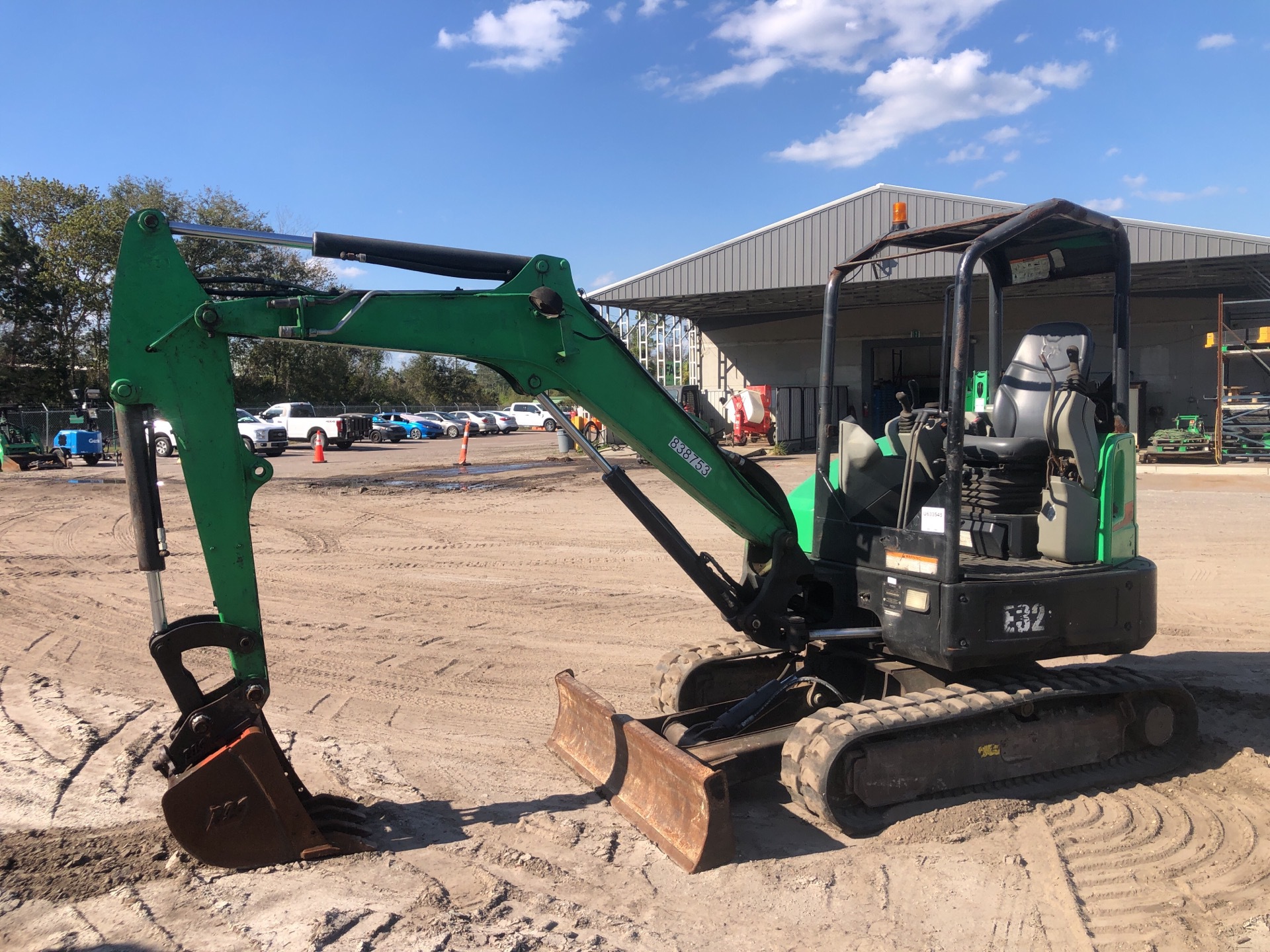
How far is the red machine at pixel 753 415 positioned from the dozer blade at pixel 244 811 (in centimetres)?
2702

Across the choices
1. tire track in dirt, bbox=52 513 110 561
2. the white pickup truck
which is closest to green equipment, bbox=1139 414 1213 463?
tire track in dirt, bbox=52 513 110 561

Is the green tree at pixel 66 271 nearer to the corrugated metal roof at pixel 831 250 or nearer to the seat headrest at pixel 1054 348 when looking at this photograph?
the corrugated metal roof at pixel 831 250

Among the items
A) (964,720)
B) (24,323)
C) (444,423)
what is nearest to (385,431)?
(444,423)

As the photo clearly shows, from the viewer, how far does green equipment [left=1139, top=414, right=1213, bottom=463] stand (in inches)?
901

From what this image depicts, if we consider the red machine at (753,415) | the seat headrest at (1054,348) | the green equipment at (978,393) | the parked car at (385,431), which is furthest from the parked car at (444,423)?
the seat headrest at (1054,348)

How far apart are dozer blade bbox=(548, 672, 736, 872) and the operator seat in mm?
2390

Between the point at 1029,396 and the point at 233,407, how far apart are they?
14.1 feet

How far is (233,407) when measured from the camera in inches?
150

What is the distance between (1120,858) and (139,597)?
932 centimetres

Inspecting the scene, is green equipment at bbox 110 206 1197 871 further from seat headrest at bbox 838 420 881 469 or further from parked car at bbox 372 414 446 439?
parked car at bbox 372 414 446 439

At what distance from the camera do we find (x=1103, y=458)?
4887 millimetres

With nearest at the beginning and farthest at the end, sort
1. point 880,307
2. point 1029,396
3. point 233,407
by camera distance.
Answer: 1. point 233,407
2. point 1029,396
3. point 880,307

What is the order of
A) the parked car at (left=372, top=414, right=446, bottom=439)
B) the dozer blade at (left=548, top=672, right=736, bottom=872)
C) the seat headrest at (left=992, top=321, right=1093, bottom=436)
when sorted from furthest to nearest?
1. the parked car at (left=372, top=414, right=446, bottom=439)
2. the seat headrest at (left=992, top=321, right=1093, bottom=436)
3. the dozer blade at (left=548, top=672, right=736, bottom=872)

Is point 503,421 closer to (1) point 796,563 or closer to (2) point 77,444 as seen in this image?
(2) point 77,444
